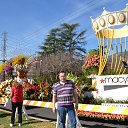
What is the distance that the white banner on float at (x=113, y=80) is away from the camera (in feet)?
34.6

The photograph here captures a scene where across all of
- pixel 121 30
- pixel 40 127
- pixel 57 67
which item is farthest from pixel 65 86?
pixel 57 67

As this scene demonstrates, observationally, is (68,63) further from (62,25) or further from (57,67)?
(62,25)

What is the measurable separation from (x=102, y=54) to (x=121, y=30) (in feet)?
4.48

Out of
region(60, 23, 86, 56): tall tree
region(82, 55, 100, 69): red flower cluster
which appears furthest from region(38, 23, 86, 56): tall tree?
region(82, 55, 100, 69): red flower cluster

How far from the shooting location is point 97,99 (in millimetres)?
10852

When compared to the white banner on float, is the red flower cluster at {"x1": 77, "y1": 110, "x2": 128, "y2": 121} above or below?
below

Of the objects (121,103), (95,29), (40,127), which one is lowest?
→ (40,127)

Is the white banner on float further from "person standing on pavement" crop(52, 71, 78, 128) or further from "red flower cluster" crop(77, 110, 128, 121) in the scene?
"person standing on pavement" crop(52, 71, 78, 128)

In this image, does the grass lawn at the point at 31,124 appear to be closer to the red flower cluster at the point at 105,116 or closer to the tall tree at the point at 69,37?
the red flower cluster at the point at 105,116

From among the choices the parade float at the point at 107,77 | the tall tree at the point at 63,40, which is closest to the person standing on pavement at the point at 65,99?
the parade float at the point at 107,77

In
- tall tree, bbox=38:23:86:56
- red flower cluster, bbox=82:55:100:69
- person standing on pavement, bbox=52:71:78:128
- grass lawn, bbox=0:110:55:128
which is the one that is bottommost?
grass lawn, bbox=0:110:55:128

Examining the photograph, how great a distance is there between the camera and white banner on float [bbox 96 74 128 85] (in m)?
10.5

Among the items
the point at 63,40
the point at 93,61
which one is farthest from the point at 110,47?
the point at 63,40

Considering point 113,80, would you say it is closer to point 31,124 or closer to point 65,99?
point 31,124
